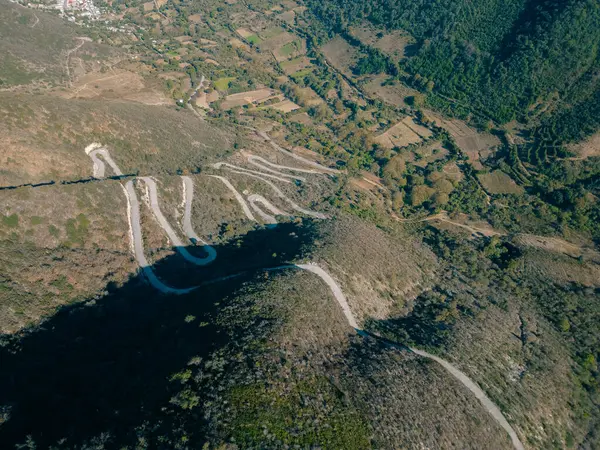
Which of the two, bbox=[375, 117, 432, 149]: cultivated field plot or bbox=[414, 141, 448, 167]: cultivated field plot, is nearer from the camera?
bbox=[414, 141, 448, 167]: cultivated field plot

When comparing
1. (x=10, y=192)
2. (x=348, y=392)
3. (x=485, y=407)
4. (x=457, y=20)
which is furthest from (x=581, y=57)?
(x=10, y=192)

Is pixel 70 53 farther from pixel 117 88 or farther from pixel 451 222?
pixel 451 222

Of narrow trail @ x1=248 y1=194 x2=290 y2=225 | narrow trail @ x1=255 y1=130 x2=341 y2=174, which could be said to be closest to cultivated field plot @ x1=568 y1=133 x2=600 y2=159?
narrow trail @ x1=255 y1=130 x2=341 y2=174

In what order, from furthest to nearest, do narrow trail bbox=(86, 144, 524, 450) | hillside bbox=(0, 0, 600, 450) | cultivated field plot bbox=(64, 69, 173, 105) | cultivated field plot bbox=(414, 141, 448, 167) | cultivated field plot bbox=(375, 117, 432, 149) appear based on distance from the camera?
cultivated field plot bbox=(375, 117, 432, 149), cultivated field plot bbox=(64, 69, 173, 105), cultivated field plot bbox=(414, 141, 448, 167), narrow trail bbox=(86, 144, 524, 450), hillside bbox=(0, 0, 600, 450)

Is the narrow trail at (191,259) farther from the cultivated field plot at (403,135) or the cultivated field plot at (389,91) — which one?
the cultivated field plot at (389,91)

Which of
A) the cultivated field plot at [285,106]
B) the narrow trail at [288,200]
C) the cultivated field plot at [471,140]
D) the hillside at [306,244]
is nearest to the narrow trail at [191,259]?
the hillside at [306,244]

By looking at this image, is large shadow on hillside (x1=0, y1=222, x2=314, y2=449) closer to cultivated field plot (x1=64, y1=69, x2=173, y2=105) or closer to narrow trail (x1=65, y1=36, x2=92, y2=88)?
cultivated field plot (x1=64, y1=69, x2=173, y2=105)

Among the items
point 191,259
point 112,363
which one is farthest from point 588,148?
point 112,363
